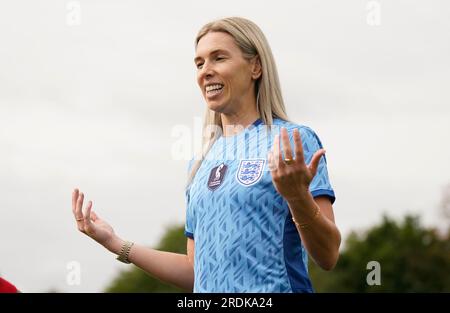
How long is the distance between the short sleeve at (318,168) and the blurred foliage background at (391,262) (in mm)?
62238

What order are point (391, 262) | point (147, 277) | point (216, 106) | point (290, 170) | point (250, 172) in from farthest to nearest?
point (147, 277)
point (391, 262)
point (216, 106)
point (250, 172)
point (290, 170)

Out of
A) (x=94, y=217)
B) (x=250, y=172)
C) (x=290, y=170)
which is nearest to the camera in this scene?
(x=290, y=170)

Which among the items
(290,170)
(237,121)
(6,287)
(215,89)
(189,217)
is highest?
(215,89)

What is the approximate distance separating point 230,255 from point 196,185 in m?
0.59

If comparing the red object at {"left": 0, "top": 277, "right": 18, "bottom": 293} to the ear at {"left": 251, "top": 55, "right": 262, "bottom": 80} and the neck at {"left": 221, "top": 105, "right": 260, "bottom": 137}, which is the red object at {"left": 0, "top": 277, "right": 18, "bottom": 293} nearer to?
the neck at {"left": 221, "top": 105, "right": 260, "bottom": 137}

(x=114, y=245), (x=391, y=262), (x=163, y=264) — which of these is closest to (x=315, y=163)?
(x=163, y=264)

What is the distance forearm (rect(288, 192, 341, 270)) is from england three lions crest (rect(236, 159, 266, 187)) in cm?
47

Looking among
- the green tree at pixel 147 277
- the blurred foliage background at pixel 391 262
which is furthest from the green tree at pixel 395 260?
the green tree at pixel 147 277

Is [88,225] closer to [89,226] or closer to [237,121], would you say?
[89,226]

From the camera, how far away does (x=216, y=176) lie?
5.71m

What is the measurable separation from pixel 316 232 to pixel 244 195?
55cm

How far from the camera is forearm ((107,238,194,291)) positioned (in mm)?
6098

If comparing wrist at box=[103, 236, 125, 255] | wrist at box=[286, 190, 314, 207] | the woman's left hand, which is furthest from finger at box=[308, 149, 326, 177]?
wrist at box=[103, 236, 125, 255]

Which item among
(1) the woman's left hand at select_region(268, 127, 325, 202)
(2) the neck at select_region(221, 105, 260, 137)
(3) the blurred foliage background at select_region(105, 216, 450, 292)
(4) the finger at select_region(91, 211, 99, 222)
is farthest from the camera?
(3) the blurred foliage background at select_region(105, 216, 450, 292)
